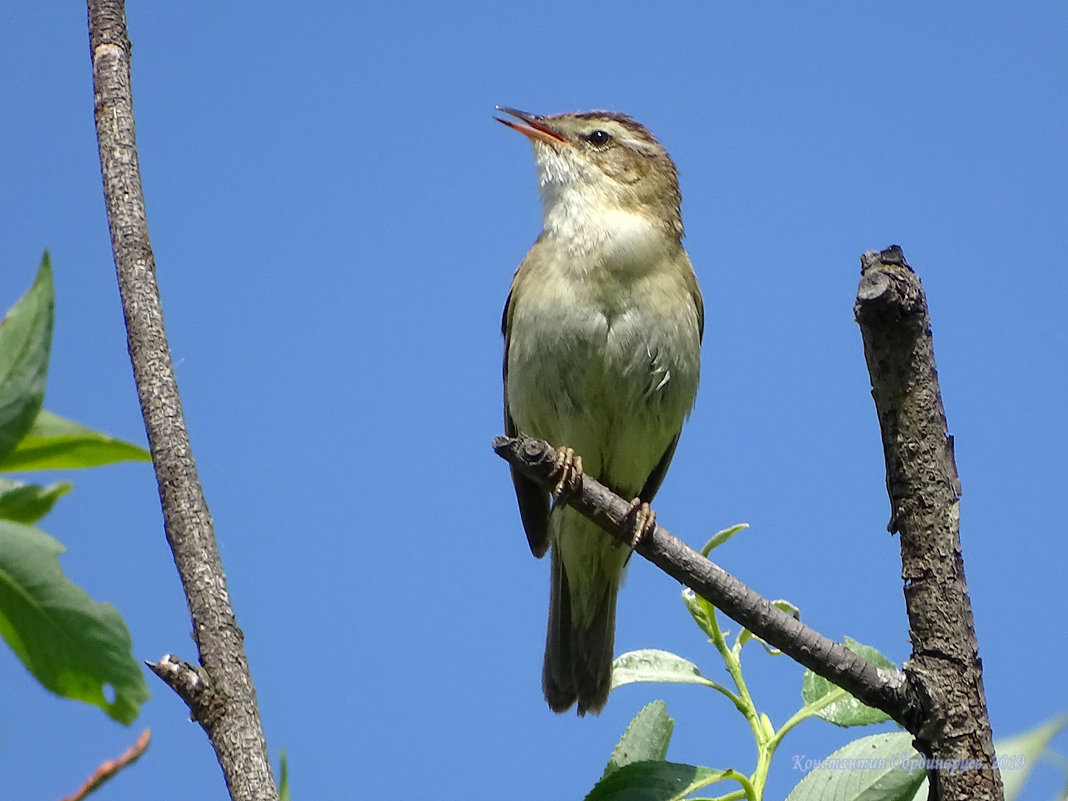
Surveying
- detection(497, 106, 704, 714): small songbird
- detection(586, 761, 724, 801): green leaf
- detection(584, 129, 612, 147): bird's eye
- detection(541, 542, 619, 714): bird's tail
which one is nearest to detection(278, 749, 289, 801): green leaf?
detection(586, 761, 724, 801): green leaf

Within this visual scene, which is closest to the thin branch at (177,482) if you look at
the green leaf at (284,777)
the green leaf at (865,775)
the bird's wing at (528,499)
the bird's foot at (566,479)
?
the green leaf at (284,777)

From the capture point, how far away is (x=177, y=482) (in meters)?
1.74

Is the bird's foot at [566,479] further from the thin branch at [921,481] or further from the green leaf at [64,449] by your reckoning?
the green leaf at [64,449]

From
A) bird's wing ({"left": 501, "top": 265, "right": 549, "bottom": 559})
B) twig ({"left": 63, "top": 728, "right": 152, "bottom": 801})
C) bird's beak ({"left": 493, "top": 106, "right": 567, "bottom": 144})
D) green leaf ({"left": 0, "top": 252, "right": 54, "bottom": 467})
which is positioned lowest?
twig ({"left": 63, "top": 728, "right": 152, "bottom": 801})

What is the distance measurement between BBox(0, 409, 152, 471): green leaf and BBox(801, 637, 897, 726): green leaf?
1794 millimetres

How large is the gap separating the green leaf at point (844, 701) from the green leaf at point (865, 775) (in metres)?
0.10

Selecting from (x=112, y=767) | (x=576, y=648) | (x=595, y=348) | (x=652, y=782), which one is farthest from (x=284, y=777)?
(x=576, y=648)

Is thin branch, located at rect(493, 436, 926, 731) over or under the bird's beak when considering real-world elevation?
under

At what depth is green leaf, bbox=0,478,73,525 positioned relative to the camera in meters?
0.75

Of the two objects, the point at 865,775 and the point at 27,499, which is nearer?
the point at 27,499

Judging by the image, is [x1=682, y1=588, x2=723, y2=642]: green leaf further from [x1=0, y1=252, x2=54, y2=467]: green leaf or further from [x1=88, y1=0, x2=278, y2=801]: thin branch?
[x1=0, y1=252, x2=54, y2=467]: green leaf

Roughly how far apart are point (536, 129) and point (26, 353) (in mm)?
5015

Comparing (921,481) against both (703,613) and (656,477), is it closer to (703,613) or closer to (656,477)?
(703,613)

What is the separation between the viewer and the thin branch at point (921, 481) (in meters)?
2.12
